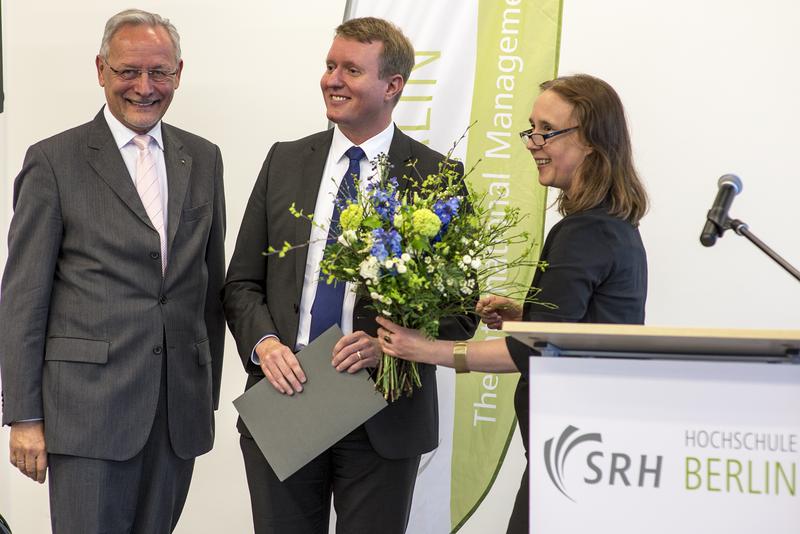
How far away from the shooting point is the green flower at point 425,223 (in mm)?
2342

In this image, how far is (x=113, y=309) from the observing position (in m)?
2.69

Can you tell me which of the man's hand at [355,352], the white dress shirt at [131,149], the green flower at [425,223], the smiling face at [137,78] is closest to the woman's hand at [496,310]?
the man's hand at [355,352]

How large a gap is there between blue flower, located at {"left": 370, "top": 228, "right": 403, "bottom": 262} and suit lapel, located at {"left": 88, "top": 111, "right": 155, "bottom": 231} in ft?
2.52

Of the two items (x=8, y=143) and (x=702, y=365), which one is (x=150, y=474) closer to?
(x=702, y=365)

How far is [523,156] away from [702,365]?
2.01m

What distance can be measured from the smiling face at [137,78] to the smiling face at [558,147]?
3.70 feet

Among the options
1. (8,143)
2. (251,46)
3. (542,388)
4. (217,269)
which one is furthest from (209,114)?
(542,388)

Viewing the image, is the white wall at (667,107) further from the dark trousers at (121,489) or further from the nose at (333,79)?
the dark trousers at (121,489)

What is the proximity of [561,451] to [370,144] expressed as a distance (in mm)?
1340

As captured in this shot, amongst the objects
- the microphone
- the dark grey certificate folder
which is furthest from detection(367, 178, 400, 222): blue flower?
the microphone

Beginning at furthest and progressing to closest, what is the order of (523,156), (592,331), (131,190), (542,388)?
(523,156), (131,190), (542,388), (592,331)

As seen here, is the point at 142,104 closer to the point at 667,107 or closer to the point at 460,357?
the point at 460,357

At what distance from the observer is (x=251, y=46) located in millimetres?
4289

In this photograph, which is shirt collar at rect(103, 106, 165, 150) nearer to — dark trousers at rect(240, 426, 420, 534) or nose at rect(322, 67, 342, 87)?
nose at rect(322, 67, 342, 87)
